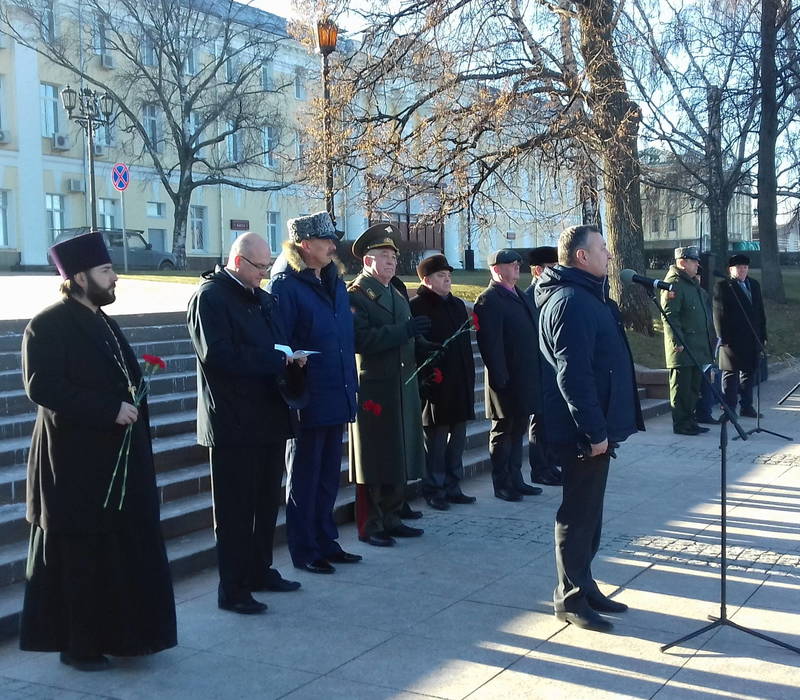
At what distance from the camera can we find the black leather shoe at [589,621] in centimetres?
511

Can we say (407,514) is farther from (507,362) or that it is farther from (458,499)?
(507,362)

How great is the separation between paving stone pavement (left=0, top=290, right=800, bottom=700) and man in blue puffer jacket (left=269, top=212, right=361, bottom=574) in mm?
379

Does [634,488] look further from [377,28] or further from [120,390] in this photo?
[377,28]

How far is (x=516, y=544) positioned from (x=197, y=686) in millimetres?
2901

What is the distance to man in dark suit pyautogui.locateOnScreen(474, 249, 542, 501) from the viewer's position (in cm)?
798

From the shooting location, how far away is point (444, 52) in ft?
54.3

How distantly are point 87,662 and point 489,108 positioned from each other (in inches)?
509

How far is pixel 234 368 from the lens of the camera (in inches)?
206

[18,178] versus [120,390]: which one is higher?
[18,178]

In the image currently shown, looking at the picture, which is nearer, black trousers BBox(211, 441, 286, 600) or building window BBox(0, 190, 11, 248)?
black trousers BBox(211, 441, 286, 600)

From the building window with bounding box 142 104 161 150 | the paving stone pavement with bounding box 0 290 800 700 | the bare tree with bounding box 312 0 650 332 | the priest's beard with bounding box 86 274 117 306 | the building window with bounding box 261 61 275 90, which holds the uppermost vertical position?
the building window with bounding box 261 61 275 90

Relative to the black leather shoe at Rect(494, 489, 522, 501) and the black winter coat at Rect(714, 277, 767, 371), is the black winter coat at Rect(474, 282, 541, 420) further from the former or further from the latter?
the black winter coat at Rect(714, 277, 767, 371)

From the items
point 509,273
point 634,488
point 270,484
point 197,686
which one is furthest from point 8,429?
point 634,488

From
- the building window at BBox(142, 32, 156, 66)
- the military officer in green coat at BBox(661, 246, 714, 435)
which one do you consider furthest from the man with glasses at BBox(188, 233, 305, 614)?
the building window at BBox(142, 32, 156, 66)
